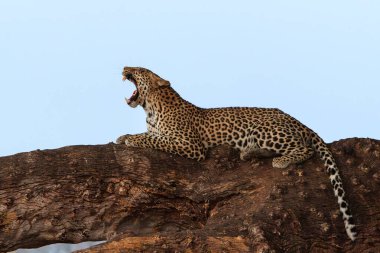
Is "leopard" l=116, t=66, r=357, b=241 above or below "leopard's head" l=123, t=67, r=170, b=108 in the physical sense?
below

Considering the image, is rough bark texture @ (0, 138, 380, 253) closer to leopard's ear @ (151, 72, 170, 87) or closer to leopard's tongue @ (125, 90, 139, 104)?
leopard's tongue @ (125, 90, 139, 104)

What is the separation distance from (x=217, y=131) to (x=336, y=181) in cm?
176

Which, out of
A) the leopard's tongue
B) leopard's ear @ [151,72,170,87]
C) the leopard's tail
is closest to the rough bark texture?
the leopard's tail

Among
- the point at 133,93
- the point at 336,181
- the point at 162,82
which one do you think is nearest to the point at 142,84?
the point at 133,93

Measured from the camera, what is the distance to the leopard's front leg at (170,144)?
991 centimetres

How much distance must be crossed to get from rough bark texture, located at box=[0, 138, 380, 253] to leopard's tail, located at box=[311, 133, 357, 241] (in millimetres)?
76

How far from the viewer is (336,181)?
944 cm

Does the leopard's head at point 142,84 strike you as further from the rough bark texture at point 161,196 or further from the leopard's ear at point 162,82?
the rough bark texture at point 161,196

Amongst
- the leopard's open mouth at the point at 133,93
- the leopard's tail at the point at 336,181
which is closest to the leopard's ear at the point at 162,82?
the leopard's open mouth at the point at 133,93

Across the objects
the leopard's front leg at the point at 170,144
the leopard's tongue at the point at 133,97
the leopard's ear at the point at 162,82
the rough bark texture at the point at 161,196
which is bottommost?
the rough bark texture at the point at 161,196

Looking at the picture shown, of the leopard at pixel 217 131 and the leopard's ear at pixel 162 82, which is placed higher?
the leopard's ear at pixel 162 82

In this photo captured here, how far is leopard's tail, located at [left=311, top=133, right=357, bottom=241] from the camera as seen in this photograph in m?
9.09

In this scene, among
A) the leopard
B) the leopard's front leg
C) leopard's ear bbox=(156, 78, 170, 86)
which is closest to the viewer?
the leopard

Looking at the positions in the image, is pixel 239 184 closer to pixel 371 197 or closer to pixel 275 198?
pixel 275 198
